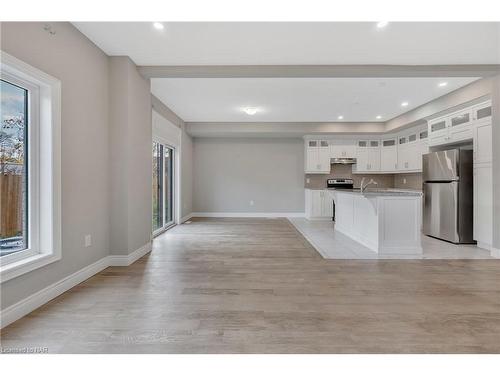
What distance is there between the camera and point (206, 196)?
8.04 metres

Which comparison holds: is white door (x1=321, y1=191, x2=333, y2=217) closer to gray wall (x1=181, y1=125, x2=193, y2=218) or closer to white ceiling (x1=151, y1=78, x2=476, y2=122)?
white ceiling (x1=151, y1=78, x2=476, y2=122)

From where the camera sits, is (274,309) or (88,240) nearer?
(274,309)

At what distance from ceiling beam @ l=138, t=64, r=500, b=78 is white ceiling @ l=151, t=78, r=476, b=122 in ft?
1.70

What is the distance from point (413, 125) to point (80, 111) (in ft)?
21.4

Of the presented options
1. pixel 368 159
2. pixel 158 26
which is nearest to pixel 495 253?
pixel 368 159

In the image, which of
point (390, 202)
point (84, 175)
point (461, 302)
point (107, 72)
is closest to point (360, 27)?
point (390, 202)

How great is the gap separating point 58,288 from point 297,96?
14.7 ft

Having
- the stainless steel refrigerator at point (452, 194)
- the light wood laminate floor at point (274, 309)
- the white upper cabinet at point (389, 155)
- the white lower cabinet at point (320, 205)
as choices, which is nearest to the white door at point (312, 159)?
the white lower cabinet at point (320, 205)

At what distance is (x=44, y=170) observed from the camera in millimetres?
2359

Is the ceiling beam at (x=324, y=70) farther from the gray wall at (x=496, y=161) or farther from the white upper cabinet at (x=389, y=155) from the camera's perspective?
the white upper cabinet at (x=389, y=155)

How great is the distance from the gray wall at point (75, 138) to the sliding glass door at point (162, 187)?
2.18m

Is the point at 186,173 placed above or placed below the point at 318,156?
below

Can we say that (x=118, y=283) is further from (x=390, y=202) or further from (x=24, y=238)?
(x=390, y=202)

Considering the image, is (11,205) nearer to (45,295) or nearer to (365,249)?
(45,295)
